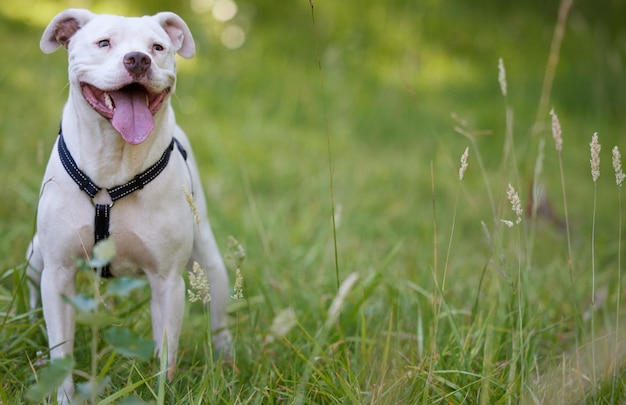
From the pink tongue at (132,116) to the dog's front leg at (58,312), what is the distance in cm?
61

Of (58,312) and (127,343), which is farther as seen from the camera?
(58,312)

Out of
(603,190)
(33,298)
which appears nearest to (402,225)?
(603,190)

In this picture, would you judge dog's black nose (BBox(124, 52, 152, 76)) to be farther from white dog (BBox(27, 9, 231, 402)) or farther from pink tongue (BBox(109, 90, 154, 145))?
pink tongue (BBox(109, 90, 154, 145))

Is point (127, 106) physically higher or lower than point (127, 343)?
higher

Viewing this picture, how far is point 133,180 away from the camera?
2729 mm

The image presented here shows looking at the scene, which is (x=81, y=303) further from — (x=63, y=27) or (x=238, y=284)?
(x=63, y=27)

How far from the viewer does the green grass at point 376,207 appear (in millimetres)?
2721

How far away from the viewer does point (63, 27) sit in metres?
2.86

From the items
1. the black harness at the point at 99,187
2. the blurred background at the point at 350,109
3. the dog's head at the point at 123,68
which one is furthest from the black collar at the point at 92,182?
the blurred background at the point at 350,109

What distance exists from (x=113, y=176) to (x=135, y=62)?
47 centimetres

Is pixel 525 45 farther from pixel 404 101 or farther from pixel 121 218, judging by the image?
pixel 121 218

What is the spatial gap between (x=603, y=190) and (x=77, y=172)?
5311mm

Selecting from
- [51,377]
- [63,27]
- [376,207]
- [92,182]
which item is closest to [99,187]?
[92,182]

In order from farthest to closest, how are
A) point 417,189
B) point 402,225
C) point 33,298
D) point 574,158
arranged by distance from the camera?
point 574,158 → point 417,189 → point 402,225 → point 33,298
